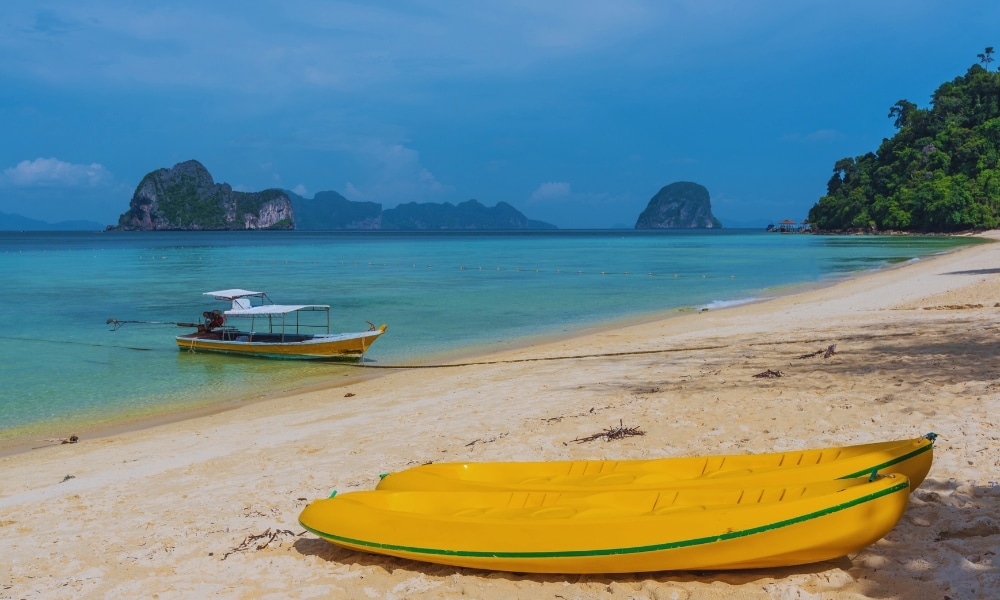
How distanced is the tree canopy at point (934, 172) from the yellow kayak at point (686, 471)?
112m

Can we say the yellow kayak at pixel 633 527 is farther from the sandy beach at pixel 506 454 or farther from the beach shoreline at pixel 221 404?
the beach shoreline at pixel 221 404

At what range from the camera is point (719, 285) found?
38312 millimetres

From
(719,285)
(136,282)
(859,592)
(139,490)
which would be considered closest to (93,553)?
(139,490)

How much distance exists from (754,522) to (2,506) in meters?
7.45

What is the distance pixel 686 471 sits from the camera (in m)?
5.62

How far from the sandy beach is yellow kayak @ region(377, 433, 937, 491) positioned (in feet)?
1.73

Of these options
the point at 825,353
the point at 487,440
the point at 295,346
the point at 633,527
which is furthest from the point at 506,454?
the point at 295,346

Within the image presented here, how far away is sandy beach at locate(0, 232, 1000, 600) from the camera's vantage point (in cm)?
483

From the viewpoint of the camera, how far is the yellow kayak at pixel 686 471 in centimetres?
511

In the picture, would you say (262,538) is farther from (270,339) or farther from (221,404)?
(270,339)

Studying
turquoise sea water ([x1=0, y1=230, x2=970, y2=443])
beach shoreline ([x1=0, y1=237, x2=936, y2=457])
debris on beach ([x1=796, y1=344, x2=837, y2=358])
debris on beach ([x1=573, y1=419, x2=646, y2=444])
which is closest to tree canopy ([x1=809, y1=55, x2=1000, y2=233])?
turquoise sea water ([x1=0, y1=230, x2=970, y2=443])

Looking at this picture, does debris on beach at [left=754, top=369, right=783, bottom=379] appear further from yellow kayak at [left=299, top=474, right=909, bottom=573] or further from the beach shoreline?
the beach shoreline

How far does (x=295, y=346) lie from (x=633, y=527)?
15034 mm

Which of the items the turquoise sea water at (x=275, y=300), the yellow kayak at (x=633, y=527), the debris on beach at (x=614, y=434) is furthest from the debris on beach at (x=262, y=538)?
the turquoise sea water at (x=275, y=300)
